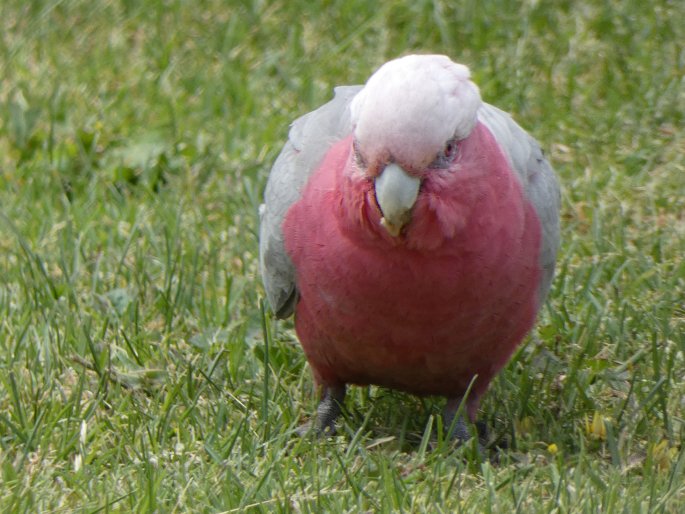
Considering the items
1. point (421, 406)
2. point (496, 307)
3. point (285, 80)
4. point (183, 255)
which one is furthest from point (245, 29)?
point (496, 307)

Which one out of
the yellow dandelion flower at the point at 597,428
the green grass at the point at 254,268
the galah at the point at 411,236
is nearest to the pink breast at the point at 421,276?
the galah at the point at 411,236

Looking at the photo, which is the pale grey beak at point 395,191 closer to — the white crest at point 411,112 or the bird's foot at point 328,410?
the white crest at point 411,112

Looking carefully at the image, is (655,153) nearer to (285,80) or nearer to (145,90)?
(285,80)

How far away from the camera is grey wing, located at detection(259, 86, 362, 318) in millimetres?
3174

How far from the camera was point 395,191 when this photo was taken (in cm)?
259

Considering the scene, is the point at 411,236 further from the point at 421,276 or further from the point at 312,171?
the point at 312,171

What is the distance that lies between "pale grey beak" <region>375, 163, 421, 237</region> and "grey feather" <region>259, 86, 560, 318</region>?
19.3 inches

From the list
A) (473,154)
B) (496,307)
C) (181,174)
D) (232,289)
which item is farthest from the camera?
(181,174)

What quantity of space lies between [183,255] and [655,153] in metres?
1.87

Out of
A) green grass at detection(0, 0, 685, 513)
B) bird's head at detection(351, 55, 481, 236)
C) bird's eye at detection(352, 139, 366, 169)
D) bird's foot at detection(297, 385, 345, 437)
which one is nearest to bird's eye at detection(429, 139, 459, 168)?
bird's head at detection(351, 55, 481, 236)

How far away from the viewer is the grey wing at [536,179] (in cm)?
314

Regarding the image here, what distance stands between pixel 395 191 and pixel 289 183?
694mm

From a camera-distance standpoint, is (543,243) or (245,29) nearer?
(543,243)

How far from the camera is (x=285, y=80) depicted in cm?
522
